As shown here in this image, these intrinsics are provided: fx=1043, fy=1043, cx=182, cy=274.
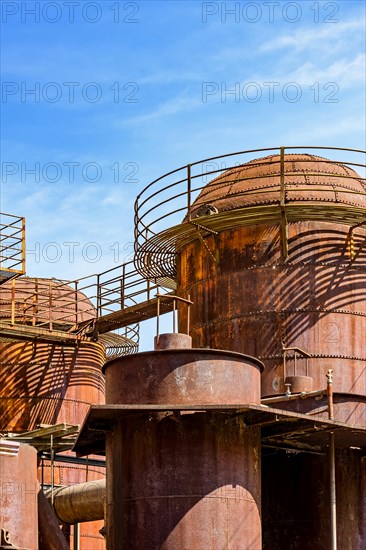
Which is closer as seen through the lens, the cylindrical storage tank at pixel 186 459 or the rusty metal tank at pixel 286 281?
the cylindrical storage tank at pixel 186 459

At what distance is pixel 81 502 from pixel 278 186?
918 cm

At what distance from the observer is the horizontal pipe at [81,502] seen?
1001 inches

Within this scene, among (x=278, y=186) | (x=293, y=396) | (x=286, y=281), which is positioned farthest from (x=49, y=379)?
(x=293, y=396)

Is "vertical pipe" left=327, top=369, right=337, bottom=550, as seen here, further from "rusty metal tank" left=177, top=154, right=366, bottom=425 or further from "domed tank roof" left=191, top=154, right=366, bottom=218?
"domed tank roof" left=191, top=154, right=366, bottom=218

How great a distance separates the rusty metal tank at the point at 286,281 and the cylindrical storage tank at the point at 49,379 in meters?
8.78

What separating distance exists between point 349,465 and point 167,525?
4888 millimetres

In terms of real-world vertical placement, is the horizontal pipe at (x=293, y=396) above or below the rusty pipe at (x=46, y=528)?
above

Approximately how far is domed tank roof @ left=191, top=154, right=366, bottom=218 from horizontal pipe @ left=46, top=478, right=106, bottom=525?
7.20 m

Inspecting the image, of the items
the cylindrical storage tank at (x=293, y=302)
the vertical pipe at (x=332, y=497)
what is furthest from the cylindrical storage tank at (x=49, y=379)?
the vertical pipe at (x=332, y=497)

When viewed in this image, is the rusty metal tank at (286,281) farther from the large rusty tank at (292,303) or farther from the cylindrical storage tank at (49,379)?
the cylindrical storage tank at (49,379)

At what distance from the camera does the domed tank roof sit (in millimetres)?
23406

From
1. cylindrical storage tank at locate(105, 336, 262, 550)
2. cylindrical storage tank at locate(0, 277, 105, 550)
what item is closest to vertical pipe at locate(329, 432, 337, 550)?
cylindrical storage tank at locate(105, 336, 262, 550)

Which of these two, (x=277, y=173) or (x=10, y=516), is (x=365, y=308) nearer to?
(x=277, y=173)

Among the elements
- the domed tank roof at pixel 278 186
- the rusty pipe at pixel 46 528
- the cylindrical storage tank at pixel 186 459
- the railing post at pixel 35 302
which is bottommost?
the rusty pipe at pixel 46 528
